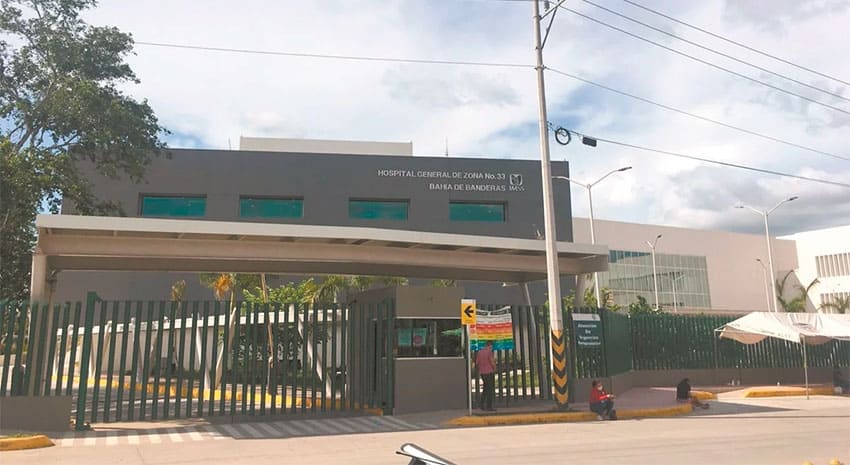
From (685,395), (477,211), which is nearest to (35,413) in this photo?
(685,395)

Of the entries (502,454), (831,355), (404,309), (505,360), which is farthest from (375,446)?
(831,355)

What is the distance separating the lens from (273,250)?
1603cm

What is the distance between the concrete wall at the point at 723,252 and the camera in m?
65.5

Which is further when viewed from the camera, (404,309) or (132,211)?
(132,211)

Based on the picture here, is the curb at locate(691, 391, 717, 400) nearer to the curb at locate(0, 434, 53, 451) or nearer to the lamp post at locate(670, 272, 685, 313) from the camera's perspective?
the curb at locate(0, 434, 53, 451)

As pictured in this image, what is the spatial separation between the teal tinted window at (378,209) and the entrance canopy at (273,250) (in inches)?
1149

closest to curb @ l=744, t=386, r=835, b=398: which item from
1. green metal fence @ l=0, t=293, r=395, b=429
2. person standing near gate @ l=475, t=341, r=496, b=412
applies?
person standing near gate @ l=475, t=341, r=496, b=412

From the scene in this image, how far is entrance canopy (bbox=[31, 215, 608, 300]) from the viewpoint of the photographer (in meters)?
14.0

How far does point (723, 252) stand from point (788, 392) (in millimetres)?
55137

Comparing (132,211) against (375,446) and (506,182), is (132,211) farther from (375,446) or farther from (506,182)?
(375,446)

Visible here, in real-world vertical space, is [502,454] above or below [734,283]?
below

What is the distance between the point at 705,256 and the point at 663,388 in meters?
52.9

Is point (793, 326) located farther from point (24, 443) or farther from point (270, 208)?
point (270, 208)

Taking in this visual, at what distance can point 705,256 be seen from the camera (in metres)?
70.8
